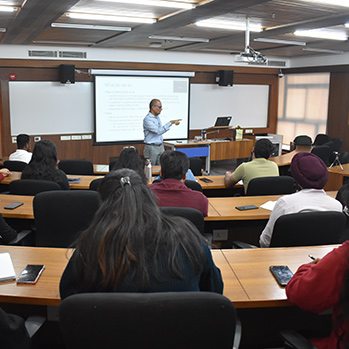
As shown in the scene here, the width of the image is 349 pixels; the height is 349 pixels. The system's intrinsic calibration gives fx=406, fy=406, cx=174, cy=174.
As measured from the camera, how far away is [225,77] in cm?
1102

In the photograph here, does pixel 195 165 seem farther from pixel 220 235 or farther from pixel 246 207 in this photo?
pixel 246 207

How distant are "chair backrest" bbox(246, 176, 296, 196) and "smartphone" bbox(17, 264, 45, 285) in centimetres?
261

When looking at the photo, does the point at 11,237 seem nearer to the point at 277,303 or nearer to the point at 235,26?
the point at 277,303

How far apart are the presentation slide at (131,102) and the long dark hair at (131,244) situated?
8477mm

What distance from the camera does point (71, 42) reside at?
8656 millimetres

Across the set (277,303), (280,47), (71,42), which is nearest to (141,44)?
(71,42)

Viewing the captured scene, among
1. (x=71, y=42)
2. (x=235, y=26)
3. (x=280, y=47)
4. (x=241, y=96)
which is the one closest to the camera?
(x=235, y=26)

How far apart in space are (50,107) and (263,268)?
815cm

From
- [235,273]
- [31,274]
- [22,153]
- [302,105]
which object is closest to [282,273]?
[235,273]

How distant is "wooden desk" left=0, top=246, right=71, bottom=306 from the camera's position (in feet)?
6.13

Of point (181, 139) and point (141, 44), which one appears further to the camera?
point (181, 139)

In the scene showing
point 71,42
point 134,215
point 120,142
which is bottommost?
point 120,142

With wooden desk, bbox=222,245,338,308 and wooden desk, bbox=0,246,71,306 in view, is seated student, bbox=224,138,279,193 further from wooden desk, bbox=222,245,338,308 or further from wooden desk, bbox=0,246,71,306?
wooden desk, bbox=0,246,71,306

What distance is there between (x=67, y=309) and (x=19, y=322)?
0.47 meters
